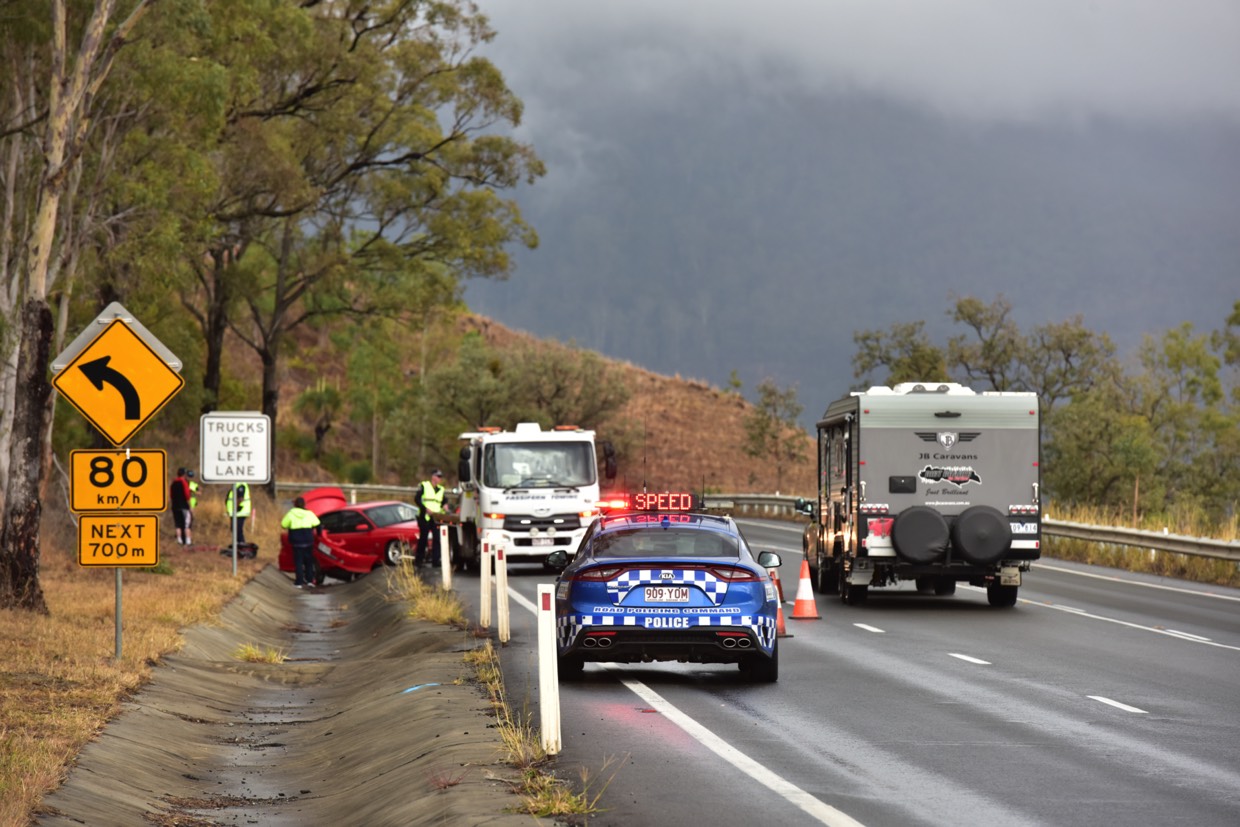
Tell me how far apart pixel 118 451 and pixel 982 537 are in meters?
11.5

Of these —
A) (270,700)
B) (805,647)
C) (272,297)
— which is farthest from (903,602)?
(272,297)

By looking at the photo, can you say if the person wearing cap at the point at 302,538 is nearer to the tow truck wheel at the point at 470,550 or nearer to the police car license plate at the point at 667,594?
the tow truck wheel at the point at 470,550

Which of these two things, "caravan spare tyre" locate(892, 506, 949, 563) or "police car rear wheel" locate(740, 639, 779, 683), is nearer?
"police car rear wheel" locate(740, 639, 779, 683)

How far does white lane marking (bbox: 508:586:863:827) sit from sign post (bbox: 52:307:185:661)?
4434mm

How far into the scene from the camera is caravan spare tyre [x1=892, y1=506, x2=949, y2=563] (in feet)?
73.6

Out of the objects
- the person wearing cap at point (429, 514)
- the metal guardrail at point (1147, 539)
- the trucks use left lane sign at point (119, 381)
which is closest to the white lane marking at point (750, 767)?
the trucks use left lane sign at point (119, 381)

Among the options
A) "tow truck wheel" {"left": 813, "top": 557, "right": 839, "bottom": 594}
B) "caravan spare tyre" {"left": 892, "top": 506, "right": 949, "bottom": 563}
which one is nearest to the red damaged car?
"tow truck wheel" {"left": 813, "top": 557, "right": 839, "bottom": 594}

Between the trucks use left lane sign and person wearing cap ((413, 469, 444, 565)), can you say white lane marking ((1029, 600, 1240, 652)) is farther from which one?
person wearing cap ((413, 469, 444, 565))

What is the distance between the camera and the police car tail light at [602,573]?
47.6ft

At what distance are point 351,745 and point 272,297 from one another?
197 ft

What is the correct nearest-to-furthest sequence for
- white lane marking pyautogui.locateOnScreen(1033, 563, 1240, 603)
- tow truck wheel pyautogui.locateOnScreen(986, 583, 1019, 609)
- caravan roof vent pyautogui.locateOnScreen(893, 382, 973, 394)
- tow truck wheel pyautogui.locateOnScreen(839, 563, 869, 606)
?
caravan roof vent pyautogui.locateOnScreen(893, 382, 973, 394), tow truck wheel pyautogui.locateOnScreen(986, 583, 1019, 609), tow truck wheel pyautogui.locateOnScreen(839, 563, 869, 606), white lane marking pyautogui.locateOnScreen(1033, 563, 1240, 603)

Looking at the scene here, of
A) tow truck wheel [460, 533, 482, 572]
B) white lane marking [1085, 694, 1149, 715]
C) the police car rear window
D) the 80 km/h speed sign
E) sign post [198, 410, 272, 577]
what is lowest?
white lane marking [1085, 694, 1149, 715]

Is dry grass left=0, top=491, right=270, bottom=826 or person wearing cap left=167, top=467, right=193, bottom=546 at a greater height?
person wearing cap left=167, top=467, right=193, bottom=546

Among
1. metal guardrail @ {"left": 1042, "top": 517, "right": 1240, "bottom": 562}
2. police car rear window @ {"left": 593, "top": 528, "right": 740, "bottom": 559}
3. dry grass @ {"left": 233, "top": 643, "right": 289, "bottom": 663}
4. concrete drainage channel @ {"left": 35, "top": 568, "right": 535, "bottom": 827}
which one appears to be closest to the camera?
concrete drainage channel @ {"left": 35, "top": 568, "right": 535, "bottom": 827}
